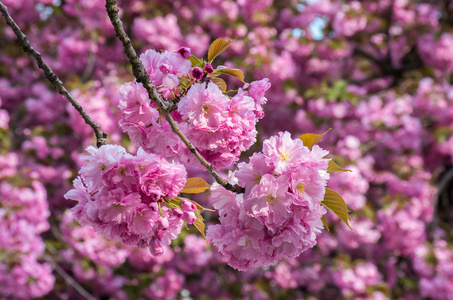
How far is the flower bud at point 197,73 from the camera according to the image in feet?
3.64

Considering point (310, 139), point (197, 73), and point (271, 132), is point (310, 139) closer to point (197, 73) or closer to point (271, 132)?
point (197, 73)

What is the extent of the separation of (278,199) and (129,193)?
325 millimetres

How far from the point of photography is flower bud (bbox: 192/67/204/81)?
111 cm

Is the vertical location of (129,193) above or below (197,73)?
below

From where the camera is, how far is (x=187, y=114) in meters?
1.10

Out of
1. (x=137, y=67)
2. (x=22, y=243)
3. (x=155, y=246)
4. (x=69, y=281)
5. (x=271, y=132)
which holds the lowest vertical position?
(x=271, y=132)

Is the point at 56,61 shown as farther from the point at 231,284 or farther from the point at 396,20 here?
the point at 396,20

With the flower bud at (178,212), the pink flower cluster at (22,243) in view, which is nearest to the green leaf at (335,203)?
the flower bud at (178,212)

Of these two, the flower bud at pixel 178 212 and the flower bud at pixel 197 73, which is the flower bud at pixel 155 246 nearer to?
the flower bud at pixel 178 212

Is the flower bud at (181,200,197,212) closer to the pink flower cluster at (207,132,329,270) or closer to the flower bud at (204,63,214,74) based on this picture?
the pink flower cluster at (207,132,329,270)

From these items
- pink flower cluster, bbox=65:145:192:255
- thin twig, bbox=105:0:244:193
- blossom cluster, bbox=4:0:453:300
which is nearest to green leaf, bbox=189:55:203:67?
thin twig, bbox=105:0:244:193

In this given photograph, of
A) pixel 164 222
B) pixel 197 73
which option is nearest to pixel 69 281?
pixel 164 222

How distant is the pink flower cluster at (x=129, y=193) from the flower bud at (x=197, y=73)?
0.22m

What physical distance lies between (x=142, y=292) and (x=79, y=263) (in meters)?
0.71
